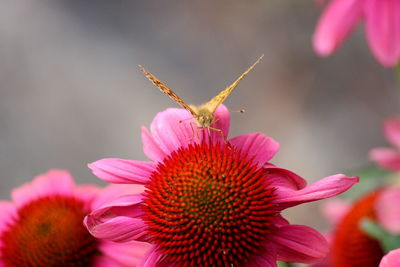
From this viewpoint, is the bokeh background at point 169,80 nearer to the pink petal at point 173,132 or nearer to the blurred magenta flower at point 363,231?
the blurred magenta flower at point 363,231

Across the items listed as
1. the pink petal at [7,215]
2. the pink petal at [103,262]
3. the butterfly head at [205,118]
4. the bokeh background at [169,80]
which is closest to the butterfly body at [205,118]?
the butterfly head at [205,118]

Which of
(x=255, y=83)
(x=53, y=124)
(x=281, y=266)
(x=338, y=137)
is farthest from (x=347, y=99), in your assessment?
(x=281, y=266)

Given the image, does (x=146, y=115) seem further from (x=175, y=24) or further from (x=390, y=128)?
(x=390, y=128)

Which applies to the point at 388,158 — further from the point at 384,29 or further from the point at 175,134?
the point at 175,134

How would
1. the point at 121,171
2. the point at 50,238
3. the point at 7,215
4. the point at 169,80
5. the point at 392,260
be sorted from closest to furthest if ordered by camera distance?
1. the point at 392,260
2. the point at 121,171
3. the point at 50,238
4. the point at 7,215
5. the point at 169,80

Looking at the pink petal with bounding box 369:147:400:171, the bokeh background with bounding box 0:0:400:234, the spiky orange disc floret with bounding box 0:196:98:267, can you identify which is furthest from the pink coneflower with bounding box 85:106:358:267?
the bokeh background with bounding box 0:0:400:234

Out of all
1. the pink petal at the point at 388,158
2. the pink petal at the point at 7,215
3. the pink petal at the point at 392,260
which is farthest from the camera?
the pink petal at the point at 388,158

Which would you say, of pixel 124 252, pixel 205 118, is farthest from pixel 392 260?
pixel 124 252
